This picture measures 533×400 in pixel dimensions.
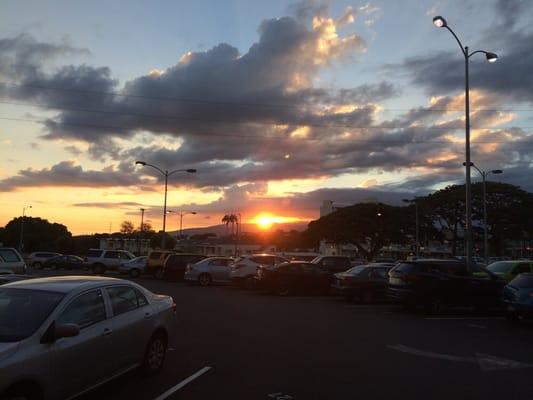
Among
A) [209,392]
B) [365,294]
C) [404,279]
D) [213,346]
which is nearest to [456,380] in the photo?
[209,392]

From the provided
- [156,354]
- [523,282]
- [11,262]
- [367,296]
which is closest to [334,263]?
[367,296]

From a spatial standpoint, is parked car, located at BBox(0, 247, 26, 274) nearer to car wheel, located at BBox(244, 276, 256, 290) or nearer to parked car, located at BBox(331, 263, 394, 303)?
car wheel, located at BBox(244, 276, 256, 290)

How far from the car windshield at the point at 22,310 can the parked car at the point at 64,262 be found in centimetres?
4216

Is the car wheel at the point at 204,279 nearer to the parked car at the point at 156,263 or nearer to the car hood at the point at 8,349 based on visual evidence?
the parked car at the point at 156,263

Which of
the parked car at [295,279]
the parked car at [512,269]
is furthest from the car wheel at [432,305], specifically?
the parked car at [295,279]

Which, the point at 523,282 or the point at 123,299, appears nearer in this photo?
the point at 123,299

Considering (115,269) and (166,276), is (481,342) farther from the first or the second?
(115,269)

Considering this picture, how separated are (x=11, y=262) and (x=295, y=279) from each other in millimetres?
10900

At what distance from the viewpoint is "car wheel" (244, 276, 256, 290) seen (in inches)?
945

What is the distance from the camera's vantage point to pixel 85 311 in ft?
20.3

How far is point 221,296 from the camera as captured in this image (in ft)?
68.0

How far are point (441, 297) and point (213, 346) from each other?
8942 mm

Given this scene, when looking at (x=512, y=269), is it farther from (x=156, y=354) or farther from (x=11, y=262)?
(x=11, y=262)

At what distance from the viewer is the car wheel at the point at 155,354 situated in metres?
7.36
